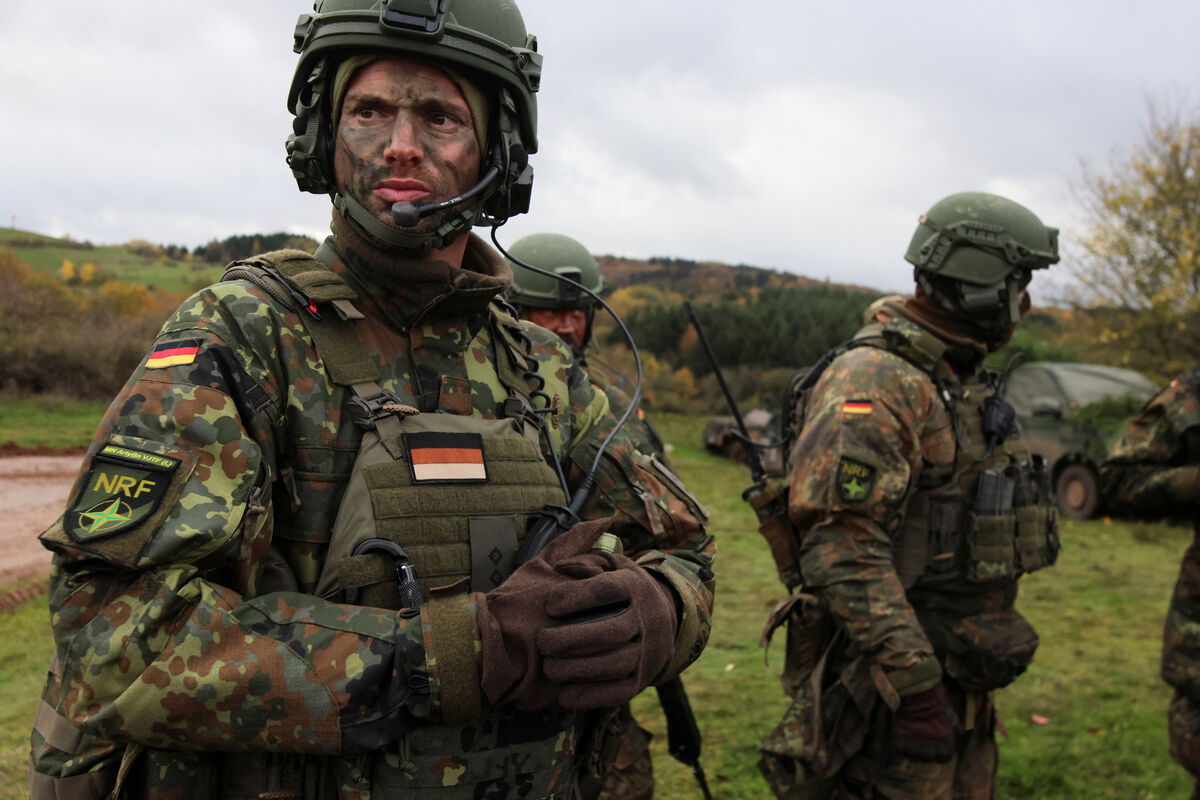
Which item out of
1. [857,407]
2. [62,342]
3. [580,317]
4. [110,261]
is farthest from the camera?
[110,261]

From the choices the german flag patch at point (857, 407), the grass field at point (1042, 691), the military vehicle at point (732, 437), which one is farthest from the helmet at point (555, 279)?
the military vehicle at point (732, 437)

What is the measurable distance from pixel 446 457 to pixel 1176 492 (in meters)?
4.30

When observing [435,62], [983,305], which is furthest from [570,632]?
[983,305]

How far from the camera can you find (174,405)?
5.27 ft

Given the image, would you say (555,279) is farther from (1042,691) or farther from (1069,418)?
(1069,418)

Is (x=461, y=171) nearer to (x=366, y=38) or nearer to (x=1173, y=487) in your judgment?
(x=366, y=38)

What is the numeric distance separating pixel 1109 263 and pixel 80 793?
1998 centimetres

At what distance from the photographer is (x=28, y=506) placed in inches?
360

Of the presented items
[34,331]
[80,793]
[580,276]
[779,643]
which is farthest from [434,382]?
[34,331]

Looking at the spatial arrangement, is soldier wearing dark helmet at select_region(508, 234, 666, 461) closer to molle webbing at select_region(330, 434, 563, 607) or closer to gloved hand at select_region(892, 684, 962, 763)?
gloved hand at select_region(892, 684, 962, 763)

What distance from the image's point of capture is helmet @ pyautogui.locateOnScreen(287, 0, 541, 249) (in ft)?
6.47

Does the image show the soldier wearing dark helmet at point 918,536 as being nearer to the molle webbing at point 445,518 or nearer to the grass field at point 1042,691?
the grass field at point 1042,691

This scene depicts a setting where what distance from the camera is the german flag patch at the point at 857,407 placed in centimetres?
360

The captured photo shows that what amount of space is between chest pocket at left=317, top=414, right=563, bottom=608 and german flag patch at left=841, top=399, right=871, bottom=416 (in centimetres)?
196
